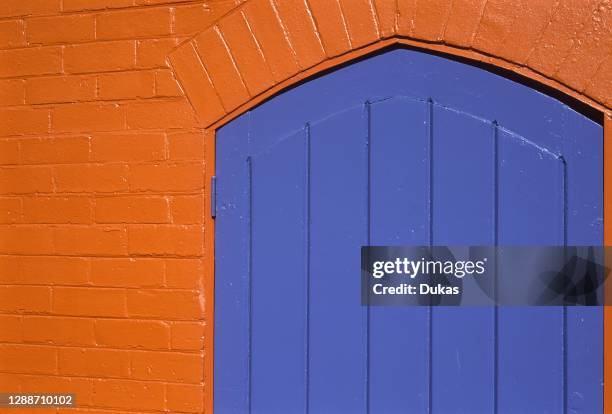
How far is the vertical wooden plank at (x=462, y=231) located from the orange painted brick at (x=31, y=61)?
5.50 feet

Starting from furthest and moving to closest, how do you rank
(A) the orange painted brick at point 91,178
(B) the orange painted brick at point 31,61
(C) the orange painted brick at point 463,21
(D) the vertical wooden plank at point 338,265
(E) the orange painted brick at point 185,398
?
(B) the orange painted brick at point 31,61 → (A) the orange painted brick at point 91,178 → (E) the orange painted brick at point 185,398 → (D) the vertical wooden plank at point 338,265 → (C) the orange painted brick at point 463,21

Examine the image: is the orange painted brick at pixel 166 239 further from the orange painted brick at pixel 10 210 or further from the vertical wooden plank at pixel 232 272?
the orange painted brick at pixel 10 210

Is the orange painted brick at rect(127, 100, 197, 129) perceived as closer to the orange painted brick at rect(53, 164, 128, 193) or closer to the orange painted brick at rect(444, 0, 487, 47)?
the orange painted brick at rect(53, 164, 128, 193)

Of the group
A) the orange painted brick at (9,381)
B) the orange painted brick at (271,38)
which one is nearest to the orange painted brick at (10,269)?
the orange painted brick at (9,381)

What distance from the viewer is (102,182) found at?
115 inches

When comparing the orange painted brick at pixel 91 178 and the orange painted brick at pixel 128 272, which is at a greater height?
the orange painted brick at pixel 91 178

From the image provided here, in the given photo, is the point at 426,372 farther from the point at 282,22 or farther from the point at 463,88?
the point at 282,22

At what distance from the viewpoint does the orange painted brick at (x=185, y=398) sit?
2795 mm

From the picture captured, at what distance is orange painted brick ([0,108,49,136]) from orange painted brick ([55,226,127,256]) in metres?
0.46

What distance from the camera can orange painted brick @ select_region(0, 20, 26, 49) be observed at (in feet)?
10.0

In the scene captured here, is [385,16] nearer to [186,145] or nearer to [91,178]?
[186,145]

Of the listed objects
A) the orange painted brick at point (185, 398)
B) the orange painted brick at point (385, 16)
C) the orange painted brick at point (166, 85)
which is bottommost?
the orange painted brick at point (185, 398)

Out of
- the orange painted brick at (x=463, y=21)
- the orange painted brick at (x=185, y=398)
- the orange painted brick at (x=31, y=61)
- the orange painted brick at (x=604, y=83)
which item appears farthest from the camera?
the orange painted brick at (x=31, y=61)

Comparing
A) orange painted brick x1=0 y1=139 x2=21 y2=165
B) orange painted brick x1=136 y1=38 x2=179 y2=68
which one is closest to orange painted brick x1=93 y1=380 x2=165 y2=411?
orange painted brick x1=0 y1=139 x2=21 y2=165
